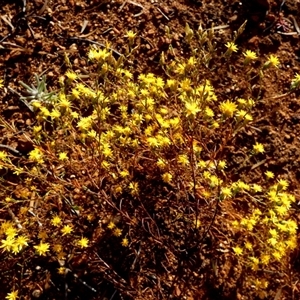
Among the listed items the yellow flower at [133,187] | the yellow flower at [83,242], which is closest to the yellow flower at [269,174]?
the yellow flower at [133,187]

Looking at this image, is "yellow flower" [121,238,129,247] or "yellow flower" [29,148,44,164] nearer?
"yellow flower" [29,148,44,164]

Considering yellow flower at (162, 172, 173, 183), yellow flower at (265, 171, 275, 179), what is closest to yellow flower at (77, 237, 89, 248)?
yellow flower at (162, 172, 173, 183)

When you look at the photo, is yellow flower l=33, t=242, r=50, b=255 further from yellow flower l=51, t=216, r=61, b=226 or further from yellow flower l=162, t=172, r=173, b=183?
yellow flower l=162, t=172, r=173, b=183

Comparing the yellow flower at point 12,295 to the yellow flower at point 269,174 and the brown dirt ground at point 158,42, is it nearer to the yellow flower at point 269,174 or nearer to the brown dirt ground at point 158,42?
the brown dirt ground at point 158,42

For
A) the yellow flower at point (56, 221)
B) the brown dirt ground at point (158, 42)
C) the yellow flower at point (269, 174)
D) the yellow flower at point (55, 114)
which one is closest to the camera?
the yellow flower at point (55, 114)

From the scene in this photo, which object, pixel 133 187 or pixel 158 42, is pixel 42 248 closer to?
pixel 133 187

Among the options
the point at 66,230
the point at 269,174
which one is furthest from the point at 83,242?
the point at 269,174

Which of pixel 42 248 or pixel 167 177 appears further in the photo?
pixel 167 177

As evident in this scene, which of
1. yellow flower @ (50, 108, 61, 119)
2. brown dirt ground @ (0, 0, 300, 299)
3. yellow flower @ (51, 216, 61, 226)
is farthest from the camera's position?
brown dirt ground @ (0, 0, 300, 299)

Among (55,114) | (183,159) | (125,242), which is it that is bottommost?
(125,242)

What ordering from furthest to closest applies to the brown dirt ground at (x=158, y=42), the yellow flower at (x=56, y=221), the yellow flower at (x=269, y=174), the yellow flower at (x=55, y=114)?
the brown dirt ground at (x=158, y=42), the yellow flower at (x=269, y=174), the yellow flower at (x=56, y=221), the yellow flower at (x=55, y=114)
